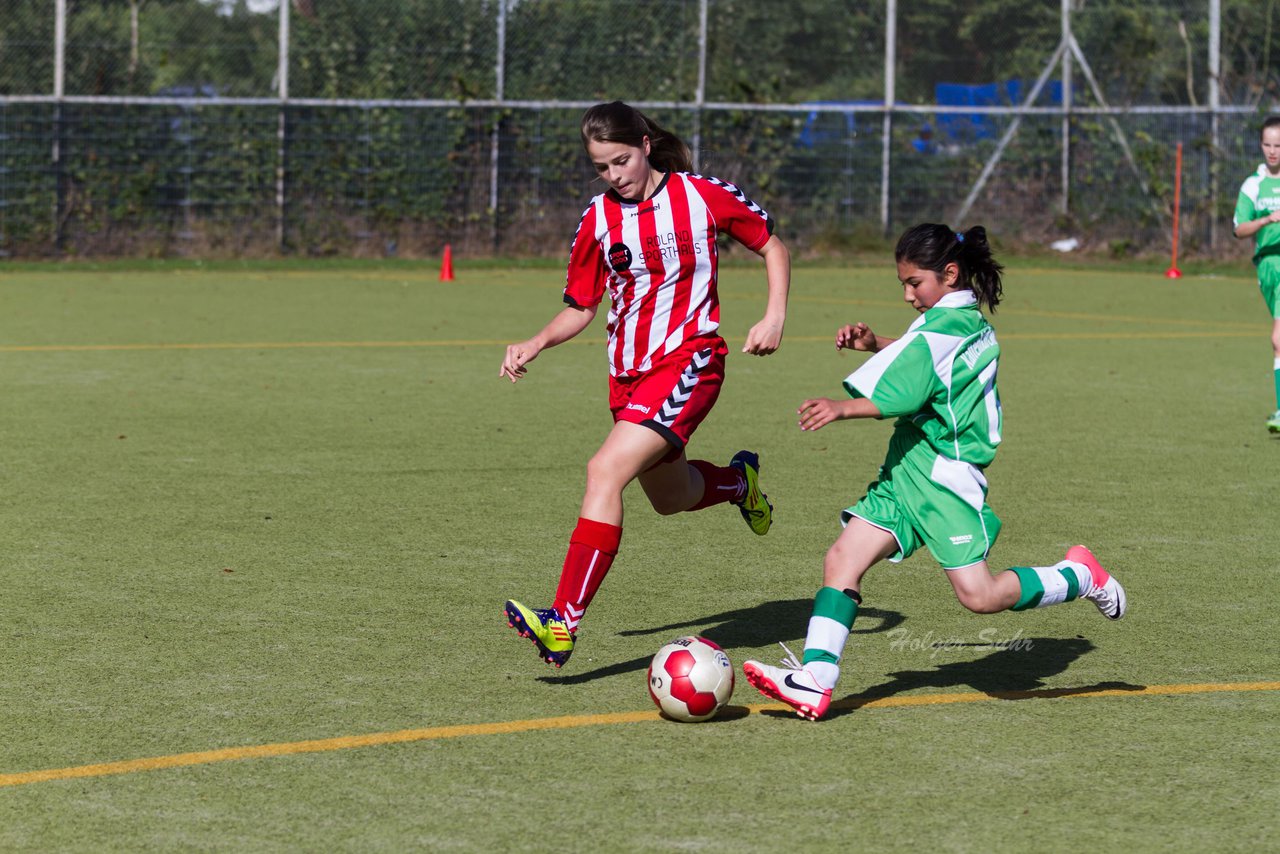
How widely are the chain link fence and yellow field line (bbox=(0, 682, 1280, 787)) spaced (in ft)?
74.9

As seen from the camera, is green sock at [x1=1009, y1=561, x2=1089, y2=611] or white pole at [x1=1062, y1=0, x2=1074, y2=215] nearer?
green sock at [x1=1009, y1=561, x2=1089, y2=611]

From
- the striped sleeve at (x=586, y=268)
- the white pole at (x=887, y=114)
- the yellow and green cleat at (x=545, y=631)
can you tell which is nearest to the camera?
the yellow and green cleat at (x=545, y=631)

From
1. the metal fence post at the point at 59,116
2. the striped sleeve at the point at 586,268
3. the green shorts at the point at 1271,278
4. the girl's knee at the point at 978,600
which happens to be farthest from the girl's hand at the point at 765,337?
the metal fence post at the point at 59,116

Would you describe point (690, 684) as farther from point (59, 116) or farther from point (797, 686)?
point (59, 116)

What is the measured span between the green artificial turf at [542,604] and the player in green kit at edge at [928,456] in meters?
0.26

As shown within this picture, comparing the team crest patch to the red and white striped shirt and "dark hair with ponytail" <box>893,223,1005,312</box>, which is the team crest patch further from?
"dark hair with ponytail" <box>893,223,1005,312</box>

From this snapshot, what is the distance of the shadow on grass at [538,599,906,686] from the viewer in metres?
6.53

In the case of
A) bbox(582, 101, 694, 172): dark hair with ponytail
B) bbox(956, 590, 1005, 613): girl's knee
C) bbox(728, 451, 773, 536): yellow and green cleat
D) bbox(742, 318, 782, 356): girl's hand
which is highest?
bbox(582, 101, 694, 172): dark hair with ponytail

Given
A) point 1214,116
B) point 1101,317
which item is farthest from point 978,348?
point 1214,116

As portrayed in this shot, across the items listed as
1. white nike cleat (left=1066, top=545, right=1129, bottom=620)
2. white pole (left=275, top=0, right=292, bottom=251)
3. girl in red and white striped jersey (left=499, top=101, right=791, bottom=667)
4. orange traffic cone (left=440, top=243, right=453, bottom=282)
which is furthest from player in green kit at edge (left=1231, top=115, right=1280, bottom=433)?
white pole (left=275, top=0, right=292, bottom=251)

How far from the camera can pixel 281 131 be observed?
2719cm

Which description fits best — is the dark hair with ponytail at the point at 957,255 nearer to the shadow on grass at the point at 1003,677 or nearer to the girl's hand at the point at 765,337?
the girl's hand at the point at 765,337

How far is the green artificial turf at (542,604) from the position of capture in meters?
4.59

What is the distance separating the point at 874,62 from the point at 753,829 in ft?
87.8
